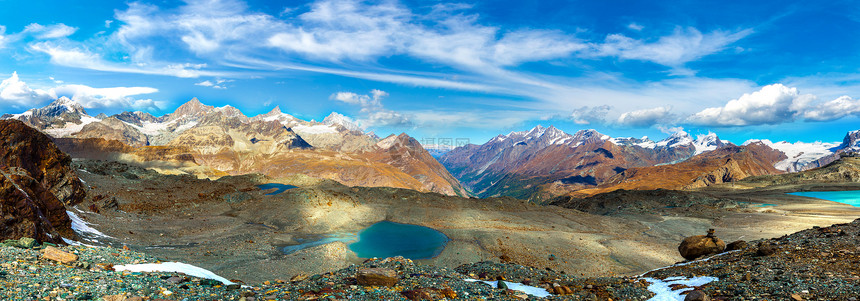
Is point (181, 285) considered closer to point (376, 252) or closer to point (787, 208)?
point (376, 252)

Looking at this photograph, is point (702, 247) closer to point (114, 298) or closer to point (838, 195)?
point (114, 298)

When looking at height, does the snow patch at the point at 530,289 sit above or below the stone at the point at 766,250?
below

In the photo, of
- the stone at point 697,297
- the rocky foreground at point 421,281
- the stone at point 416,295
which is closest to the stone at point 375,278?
the rocky foreground at point 421,281

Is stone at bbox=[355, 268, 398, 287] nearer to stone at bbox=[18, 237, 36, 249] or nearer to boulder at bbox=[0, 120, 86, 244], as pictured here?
stone at bbox=[18, 237, 36, 249]

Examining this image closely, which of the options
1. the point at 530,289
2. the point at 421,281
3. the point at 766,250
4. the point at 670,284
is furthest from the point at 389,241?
the point at 766,250

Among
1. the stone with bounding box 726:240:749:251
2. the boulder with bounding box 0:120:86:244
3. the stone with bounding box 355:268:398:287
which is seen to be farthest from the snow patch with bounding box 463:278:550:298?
the boulder with bounding box 0:120:86:244

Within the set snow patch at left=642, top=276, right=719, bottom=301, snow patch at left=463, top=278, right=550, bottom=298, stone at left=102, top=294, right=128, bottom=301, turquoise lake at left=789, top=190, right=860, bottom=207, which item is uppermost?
stone at left=102, top=294, right=128, bottom=301

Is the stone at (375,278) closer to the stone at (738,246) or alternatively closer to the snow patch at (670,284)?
the snow patch at (670,284)

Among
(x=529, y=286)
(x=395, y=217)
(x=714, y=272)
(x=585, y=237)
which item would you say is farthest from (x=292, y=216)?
(x=714, y=272)
